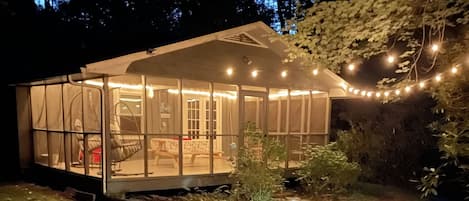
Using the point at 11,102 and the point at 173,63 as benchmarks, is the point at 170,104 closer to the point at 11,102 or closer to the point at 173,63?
the point at 173,63

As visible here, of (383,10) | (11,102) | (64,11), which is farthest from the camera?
(64,11)

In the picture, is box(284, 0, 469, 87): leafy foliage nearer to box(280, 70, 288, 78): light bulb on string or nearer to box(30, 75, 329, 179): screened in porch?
box(30, 75, 329, 179): screened in porch

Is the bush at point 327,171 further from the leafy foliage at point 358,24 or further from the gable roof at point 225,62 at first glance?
the leafy foliage at point 358,24

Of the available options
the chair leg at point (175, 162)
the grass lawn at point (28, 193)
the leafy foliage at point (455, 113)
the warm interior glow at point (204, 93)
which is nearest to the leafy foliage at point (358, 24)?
the leafy foliage at point (455, 113)

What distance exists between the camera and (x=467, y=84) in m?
5.16

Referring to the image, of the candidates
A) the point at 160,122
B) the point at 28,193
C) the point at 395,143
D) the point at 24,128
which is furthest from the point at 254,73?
the point at 24,128

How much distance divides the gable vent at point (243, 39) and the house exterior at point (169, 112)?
1.2 inches

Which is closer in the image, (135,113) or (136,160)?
(135,113)

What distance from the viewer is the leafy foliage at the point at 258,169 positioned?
6031mm

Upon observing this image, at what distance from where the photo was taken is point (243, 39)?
7.95 meters

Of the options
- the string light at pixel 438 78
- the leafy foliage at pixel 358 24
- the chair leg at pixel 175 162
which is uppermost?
the leafy foliage at pixel 358 24

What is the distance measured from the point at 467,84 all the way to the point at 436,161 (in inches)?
172

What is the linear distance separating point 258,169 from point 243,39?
10.6ft

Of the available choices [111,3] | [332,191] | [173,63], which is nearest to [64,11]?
[111,3]
